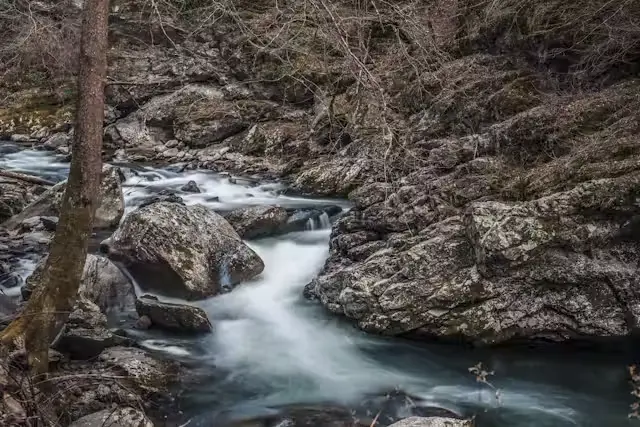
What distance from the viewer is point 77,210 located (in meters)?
4.25

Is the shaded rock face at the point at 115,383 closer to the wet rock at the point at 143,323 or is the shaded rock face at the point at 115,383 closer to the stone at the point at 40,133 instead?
the wet rock at the point at 143,323

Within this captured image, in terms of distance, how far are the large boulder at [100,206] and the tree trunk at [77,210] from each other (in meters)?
4.85

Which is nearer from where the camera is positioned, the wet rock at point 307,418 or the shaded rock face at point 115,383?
the shaded rock face at point 115,383

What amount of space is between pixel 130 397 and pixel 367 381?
2397 millimetres

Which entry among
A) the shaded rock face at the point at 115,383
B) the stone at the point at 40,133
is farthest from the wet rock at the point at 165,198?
the stone at the point at 40,133

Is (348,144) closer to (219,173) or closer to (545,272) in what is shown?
(219,173)

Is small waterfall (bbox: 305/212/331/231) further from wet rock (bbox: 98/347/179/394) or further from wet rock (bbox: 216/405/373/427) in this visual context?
wet rock (bbox: 216/405/373/427)

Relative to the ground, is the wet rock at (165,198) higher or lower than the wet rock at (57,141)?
lower

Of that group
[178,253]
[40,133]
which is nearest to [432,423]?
[178,253]

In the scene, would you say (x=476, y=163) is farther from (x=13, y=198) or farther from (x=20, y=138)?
A: (x=20, y=138)

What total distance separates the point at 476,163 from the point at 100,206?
581 centimetres

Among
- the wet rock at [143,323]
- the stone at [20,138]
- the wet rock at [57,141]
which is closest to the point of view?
the wet rock at [143,323]

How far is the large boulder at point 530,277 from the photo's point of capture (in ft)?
19.2

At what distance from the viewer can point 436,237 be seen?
6613 mm
